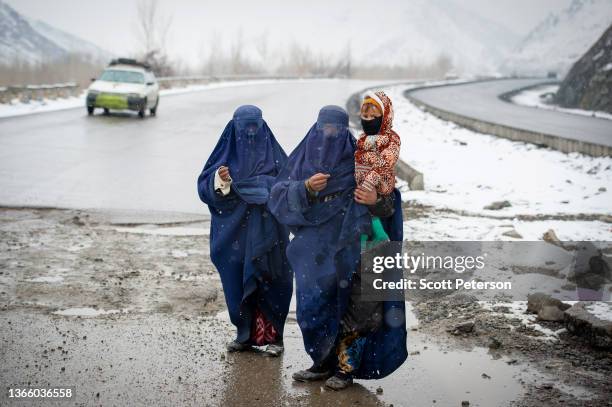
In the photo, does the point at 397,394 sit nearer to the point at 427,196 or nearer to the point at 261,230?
the point at 261,230

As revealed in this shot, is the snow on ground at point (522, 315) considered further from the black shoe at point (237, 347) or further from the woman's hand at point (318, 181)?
the woman's hand at point (318, 181)

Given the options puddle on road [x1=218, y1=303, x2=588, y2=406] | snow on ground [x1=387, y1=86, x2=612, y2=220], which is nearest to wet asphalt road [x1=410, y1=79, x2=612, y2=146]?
snow on ground [x1=387, y1=86, x2=612, y2=220]

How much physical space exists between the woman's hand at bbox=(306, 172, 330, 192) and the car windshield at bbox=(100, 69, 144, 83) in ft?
61.6

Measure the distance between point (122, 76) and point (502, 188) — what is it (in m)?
14.4

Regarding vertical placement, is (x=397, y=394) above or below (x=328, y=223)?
below

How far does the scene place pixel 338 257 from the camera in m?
4.32

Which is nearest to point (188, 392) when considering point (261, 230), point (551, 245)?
point (261, 230)

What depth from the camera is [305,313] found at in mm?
4391

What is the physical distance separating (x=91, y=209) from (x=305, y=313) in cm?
578

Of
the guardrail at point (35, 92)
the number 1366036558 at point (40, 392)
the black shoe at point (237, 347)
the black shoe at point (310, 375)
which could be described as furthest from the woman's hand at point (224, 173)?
the guardrail at point (35, 92)

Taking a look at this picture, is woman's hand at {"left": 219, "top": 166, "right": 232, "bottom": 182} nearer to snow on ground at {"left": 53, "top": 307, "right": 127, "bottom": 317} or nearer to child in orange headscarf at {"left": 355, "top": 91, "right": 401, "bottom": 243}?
child in orange headscarf at {"left": 355, "top": 91, "right": 401, "bottom": 243}

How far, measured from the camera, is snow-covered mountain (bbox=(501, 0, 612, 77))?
82875 millimetres

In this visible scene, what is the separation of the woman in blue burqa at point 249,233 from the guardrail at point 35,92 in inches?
771

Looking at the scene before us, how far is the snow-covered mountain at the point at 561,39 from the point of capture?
272ft
